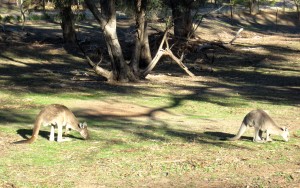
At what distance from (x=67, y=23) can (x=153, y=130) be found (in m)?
23.1

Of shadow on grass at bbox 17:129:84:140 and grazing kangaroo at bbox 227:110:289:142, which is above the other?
grazing kangaroo at bbox 227:110:289:142

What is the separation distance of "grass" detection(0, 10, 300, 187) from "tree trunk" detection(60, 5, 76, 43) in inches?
262

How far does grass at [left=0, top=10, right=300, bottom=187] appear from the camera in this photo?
32.0ft

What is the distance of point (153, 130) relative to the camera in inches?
563

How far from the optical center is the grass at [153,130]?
976 cm

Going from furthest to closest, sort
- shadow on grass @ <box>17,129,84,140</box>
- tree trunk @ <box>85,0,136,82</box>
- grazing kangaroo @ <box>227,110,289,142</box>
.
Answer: tree trunk @ <box>85,0,136,82</box>
shadow on grass @ <box>17,129,84,140</box>
grazing kangaroo @ <box>227,110,289,142</box>

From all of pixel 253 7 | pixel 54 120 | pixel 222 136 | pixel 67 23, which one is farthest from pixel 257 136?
pixel 253 7

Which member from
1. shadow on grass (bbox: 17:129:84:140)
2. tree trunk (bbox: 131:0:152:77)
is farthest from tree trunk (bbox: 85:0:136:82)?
shadow on grass (bbox: 17:129:84:140)

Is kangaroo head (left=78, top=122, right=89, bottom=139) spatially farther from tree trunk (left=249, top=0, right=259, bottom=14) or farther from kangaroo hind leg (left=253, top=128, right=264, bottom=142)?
tree trunk (left=249, top=0, right=259, bottom=14)

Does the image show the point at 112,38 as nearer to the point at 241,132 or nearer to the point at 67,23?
the point at 67,23

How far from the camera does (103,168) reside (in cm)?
1021

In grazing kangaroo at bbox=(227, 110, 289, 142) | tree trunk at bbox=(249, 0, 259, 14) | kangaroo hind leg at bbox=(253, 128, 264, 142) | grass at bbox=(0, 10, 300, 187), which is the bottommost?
grass at bbox=(0, 10, 300, 187)

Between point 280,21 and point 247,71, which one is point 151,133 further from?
point 280,21

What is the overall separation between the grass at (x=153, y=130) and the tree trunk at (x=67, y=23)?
6658 millimetres
